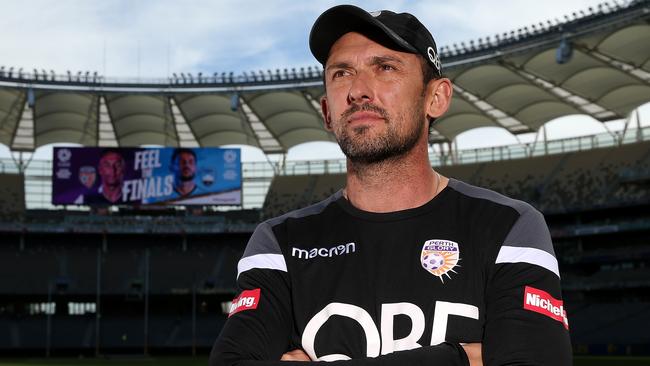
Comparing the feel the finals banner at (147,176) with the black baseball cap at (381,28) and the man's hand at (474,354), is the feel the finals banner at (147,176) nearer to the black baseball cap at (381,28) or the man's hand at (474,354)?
the black baseball cap at (381,28)

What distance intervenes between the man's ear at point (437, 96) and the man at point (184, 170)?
57.9 meters

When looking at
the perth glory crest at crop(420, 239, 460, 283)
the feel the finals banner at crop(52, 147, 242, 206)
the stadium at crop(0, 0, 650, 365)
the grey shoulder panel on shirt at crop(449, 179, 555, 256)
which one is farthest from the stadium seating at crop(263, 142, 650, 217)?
the perth glory crest at crop(420, 239, 460, 283)

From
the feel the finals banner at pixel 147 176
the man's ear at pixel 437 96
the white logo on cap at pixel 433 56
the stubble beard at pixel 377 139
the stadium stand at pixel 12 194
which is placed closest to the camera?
the stubble beard at pixel 377 139

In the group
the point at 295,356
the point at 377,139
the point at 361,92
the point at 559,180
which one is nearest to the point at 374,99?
the point at 361,92

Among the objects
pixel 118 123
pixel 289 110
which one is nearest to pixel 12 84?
pixel 118 123

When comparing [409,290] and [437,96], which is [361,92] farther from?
[409,290]

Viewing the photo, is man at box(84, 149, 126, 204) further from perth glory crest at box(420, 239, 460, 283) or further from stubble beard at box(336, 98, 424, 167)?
perth glory crest at box(420, 239, 460, 283)

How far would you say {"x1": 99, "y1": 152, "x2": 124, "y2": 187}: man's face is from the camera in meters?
60.0

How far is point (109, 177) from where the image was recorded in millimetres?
60250

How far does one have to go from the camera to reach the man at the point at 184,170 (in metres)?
60.7

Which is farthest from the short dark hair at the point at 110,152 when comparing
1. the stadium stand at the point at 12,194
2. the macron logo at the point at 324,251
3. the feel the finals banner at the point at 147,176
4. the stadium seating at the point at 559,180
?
the macron logo at the point at 324,251

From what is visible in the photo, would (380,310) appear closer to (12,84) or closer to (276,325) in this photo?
(276,325)

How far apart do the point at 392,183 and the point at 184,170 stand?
58435 mm

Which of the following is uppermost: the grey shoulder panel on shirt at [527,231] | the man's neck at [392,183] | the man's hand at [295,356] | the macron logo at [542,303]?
the man's neck at [392,183]
